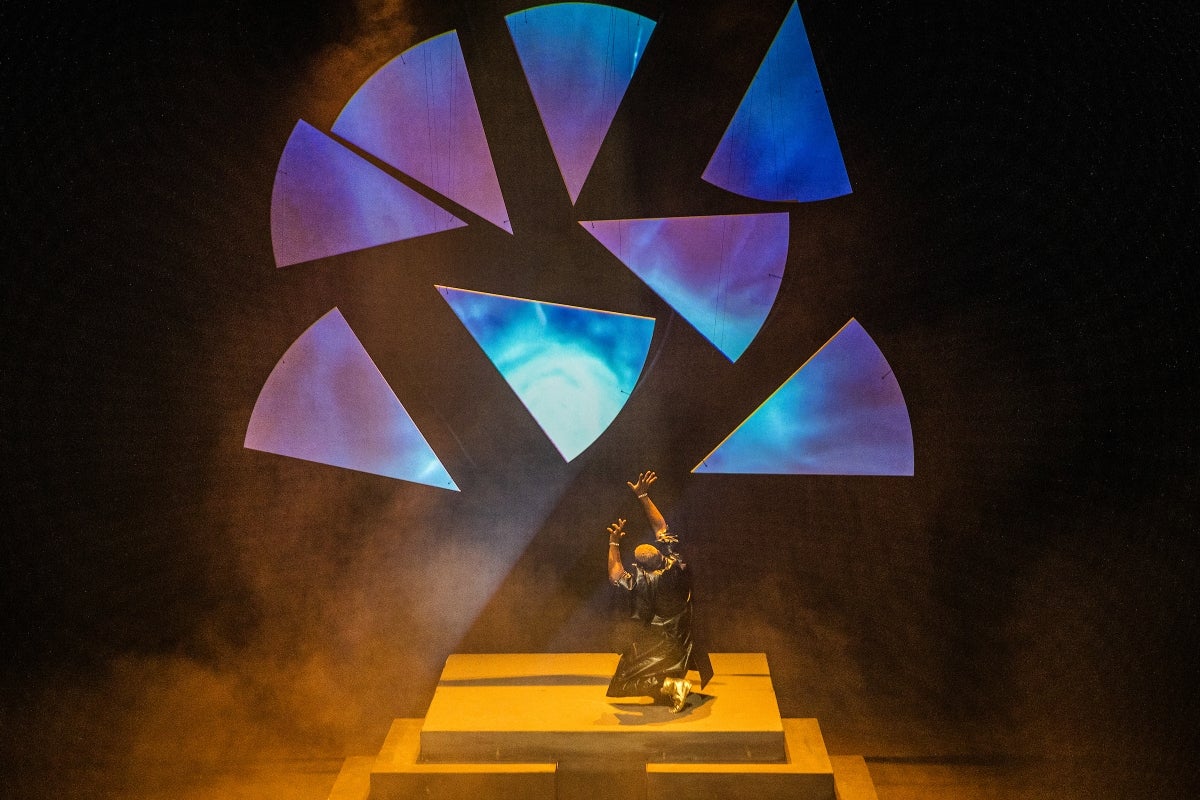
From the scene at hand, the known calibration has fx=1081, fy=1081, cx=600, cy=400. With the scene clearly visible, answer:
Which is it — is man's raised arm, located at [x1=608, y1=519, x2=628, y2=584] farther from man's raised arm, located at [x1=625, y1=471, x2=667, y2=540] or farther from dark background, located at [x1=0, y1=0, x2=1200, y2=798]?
dark background, located at [x1=0, y1=0, x2=1200, y2=798]

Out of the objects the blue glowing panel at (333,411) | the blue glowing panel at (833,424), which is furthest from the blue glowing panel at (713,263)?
the blue glowing panel at (333,411)

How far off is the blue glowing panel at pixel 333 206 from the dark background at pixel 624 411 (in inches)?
3.2

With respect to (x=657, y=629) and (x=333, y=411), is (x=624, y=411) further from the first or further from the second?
(x=333, y=411)

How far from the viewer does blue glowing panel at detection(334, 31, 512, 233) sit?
4.47 metres

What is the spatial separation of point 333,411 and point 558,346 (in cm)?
100

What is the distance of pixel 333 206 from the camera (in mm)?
4523

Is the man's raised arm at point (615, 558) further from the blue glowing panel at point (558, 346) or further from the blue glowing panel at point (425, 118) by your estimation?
the blue glowing panel at point (425, 118)

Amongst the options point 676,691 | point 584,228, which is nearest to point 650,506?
point 676,691

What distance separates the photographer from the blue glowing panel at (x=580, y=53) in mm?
4441

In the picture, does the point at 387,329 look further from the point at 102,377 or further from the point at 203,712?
the point at 203,712

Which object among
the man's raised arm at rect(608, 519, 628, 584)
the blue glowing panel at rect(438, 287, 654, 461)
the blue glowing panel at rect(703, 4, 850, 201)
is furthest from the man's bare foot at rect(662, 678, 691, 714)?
the blue glowing panel at rect(703, 4, 850, 201)

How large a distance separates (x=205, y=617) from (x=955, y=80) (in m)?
3.87

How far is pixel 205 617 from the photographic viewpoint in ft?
15.3

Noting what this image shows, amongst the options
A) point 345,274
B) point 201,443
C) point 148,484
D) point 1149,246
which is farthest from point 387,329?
point 1149,246
